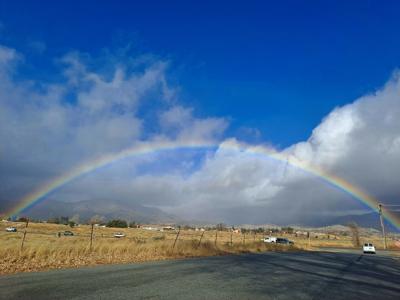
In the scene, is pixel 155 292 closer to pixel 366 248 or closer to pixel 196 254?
pixel 196 254

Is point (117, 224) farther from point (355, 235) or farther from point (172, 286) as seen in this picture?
point (172, 286)

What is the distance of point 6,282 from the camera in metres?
11.2

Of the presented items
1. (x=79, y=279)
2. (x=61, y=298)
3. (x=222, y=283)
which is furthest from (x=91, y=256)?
(x=61, y=298)

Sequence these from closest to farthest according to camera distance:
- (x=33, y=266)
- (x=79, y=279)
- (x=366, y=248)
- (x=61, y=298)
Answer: (x=61, y=298), (x=79, y=279), (x=33, y=266), (x=366, y=248)

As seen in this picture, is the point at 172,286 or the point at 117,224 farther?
the point at 117,224

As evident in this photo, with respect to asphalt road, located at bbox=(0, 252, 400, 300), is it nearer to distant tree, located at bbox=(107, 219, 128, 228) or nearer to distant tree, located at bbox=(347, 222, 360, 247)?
distant tree, located at bbox=(347, 222, 360, 247)

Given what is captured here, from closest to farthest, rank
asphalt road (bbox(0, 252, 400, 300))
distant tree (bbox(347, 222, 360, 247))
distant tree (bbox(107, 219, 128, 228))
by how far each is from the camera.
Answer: asphalt road (bbox(0, 252, 400, 300)) → distant tree (bbox(347, 222, 360, 247)) → distant tree (bbox(107, 219, 128, 228))

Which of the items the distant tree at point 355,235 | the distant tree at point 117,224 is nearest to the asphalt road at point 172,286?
the distant tree at point 355,235

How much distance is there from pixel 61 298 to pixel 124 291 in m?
1.87


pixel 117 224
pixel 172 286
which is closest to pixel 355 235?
pixel 117 224

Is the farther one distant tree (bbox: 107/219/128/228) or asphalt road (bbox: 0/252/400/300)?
distant tree (bbox: 107/219/128/228)

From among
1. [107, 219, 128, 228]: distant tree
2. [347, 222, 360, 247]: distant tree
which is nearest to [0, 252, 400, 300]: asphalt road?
[347, 222, 360, 247]: distant tree

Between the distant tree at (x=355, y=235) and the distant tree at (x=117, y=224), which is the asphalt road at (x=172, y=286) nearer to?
the distant tree at (x=355, y=235)

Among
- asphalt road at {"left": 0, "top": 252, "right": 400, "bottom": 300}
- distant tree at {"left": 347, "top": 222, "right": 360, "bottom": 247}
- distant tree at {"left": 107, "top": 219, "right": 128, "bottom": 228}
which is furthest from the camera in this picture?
distant tree at {"left": 107, "top": 219, "right": 128, "bottom": 228}
